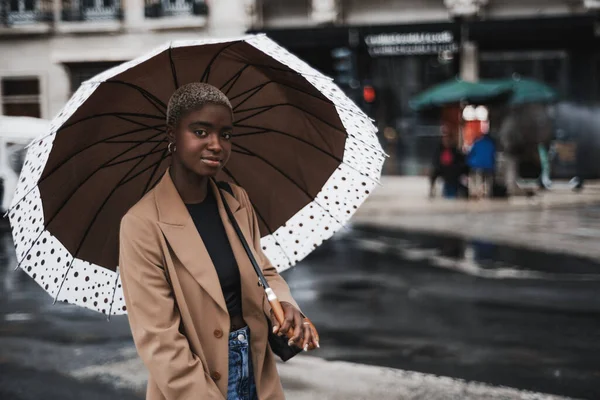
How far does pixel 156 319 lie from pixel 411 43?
23338 mm

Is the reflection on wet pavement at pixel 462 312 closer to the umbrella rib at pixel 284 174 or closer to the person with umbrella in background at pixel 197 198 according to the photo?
the umbrella rib at pixel 284 174

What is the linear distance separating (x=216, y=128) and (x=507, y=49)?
2386 cm

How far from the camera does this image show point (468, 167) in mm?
19422

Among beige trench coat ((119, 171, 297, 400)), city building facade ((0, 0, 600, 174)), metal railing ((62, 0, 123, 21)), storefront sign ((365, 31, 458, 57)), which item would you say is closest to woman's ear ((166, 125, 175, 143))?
beige trench coat ((119, 171, 297, 400))

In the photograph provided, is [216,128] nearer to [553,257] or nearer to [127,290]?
[127,290]

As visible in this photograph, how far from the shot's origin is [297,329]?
2521mm

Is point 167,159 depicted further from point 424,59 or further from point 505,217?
point 424,59

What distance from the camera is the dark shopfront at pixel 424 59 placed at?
955 inches

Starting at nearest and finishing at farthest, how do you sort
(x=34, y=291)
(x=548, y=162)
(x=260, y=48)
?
(x=260, y=48) < (x=34, y=291) < (x=548, y=162)

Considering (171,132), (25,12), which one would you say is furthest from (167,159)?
(25,12)

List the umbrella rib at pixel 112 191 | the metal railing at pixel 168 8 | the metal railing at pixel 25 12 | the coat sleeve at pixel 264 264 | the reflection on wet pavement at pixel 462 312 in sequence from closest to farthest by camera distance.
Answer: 1. the coat sleeve at pixel 264 264
2. the umbrella rib at pixel 112 191
3. the reflection on wet pavement at pixel 462 312
4. the metal railing at pixel 168 8
5. the metal railing at pixel 25 12

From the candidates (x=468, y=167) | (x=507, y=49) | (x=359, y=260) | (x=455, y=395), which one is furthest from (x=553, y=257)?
(x=507, y=49)

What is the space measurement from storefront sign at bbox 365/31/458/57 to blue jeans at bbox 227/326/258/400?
2302 centimetres

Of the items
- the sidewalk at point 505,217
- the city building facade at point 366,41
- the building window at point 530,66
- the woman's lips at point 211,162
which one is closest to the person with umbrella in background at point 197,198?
the woman's lips at point 211,162
